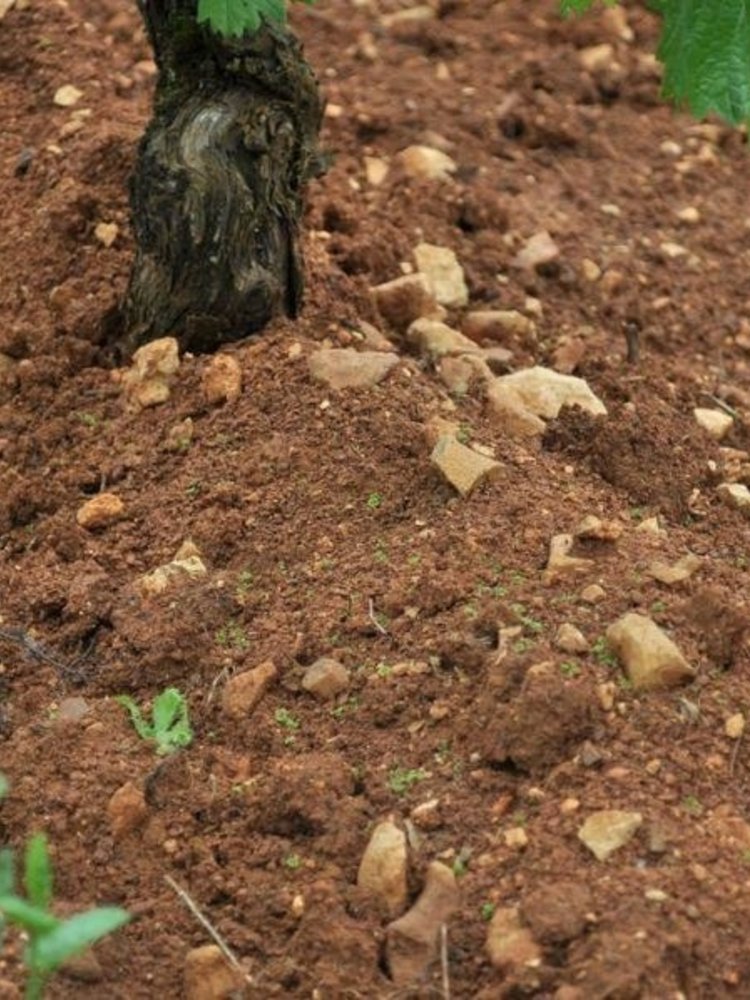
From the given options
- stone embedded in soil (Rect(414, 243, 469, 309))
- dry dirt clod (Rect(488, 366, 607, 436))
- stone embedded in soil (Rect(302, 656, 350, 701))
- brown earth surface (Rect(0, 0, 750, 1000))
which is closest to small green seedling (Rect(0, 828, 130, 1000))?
brown earth surface (Rect(0, 0, 750, 1000))

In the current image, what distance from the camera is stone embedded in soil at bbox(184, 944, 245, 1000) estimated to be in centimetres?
247

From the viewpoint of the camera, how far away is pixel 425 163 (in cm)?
417

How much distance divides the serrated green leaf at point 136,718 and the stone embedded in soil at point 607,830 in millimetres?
639

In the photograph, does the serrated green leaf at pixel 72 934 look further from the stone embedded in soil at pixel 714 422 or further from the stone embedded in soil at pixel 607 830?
the stone embedded in soil at pixel 714 422

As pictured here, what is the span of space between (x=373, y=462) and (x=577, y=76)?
1.90 meters

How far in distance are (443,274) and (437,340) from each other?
313 millimetres

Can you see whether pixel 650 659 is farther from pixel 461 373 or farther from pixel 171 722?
pixel 461 373

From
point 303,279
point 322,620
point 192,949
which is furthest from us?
point 303,279

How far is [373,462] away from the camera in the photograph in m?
3.16

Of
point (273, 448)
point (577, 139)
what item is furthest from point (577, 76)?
point (273, 448)

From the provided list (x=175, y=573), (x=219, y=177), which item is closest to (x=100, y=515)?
(x=175, y=573)

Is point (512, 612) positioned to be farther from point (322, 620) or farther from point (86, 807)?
point (86, 807)

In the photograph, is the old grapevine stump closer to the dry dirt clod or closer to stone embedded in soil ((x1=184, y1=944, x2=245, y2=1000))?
the dry dirt clod

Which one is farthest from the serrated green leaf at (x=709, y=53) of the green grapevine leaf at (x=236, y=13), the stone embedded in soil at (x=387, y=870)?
the stone embedded in soil at (x=387, y=870)
